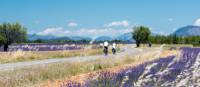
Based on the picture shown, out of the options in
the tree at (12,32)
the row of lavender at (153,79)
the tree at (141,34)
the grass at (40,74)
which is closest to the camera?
the row of lavender at (153,79)

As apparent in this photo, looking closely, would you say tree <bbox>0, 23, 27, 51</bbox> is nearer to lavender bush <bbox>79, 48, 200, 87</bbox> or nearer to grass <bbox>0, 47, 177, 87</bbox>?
grass <bbox>0, 47, 177, 87</bbox>

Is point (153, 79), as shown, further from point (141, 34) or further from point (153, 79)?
point (141, 34)

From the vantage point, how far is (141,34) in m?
151

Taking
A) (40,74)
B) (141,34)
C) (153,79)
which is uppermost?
(141,34)

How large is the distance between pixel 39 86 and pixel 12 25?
69628mm

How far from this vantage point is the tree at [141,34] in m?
150

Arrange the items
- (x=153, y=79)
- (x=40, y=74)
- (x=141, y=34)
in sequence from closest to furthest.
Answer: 1. (x=153, y=79)
2. (x=40, y=74)
3. (x=141, y=34)

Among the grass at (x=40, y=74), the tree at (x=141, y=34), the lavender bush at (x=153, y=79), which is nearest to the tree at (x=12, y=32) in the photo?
the grass at (x=40, y=74)

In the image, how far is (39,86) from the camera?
14.0 metres

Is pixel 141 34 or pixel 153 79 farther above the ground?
pixel 141 34

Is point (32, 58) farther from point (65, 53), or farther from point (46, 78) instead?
point (46, 78)

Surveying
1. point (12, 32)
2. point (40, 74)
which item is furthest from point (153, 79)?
point (12, 32)

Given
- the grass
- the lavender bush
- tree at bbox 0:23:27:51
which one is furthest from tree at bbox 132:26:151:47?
the lavender bush

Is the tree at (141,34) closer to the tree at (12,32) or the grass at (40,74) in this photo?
the tree at (12,32)
